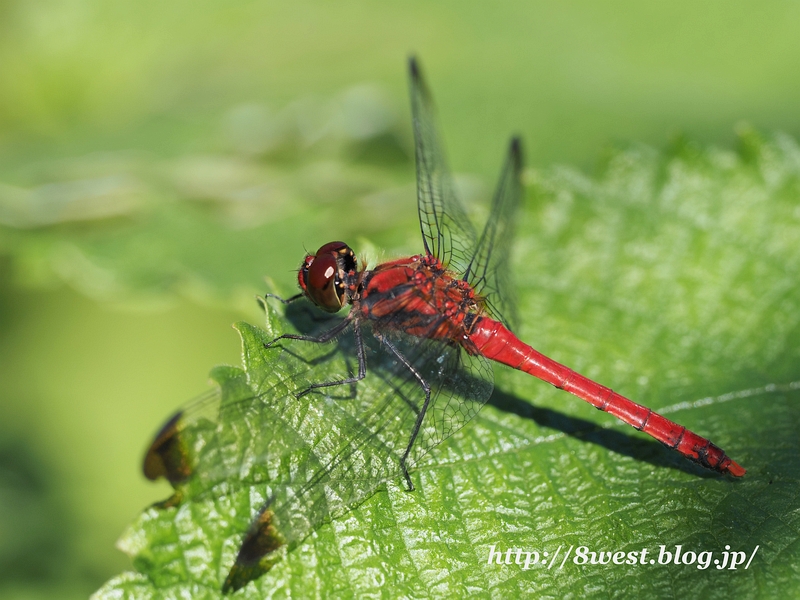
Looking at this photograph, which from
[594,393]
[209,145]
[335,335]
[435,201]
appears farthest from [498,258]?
[209,145]

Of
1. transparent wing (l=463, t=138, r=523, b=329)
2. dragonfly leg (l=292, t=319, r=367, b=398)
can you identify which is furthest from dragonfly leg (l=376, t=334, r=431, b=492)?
transparent wing (l=463, t=138, r=523, b=329)

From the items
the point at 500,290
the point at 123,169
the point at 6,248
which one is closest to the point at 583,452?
the point at 500,290

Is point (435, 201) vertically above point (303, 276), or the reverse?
point (435, 201)

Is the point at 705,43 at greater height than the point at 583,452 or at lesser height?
greater

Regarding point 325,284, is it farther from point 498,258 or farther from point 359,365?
point 498,258

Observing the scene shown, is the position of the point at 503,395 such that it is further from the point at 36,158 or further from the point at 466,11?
the point at 466,11
